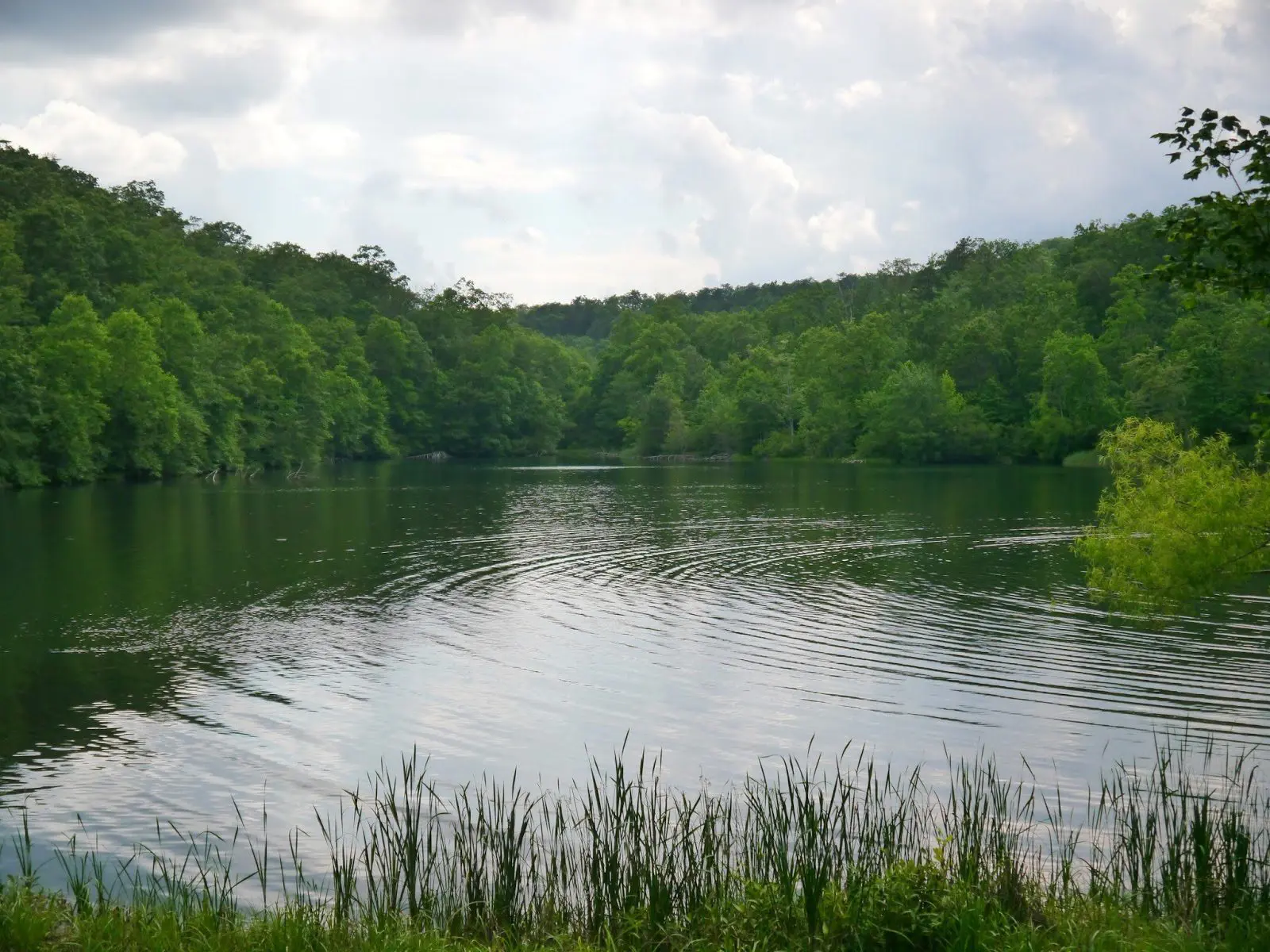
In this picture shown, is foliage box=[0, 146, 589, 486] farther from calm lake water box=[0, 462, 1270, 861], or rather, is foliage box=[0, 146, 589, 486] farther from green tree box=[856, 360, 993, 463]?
green tree box=[856, 360, 993, 463]

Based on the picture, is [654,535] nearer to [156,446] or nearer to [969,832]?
[969,832]

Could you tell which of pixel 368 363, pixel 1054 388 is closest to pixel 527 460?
pixel 368 363

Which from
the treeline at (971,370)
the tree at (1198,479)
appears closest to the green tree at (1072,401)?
the treeline at (971,370)

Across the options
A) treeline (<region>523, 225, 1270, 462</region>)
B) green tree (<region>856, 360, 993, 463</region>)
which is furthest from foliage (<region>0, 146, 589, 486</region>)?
green tree (<region>856, 360, 993, 463</region>)

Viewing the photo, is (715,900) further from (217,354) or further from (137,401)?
(217,354)

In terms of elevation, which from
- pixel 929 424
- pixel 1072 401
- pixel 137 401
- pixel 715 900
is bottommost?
pixel 715 900

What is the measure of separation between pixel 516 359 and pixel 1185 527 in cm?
12758

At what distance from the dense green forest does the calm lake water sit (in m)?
27.5

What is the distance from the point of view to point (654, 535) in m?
39.9

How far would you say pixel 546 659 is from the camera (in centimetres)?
2028

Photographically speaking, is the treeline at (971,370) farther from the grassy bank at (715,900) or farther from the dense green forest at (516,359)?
the grassy bank at (715,900)

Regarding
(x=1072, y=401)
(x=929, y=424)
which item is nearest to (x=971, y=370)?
(x=929, y=424)

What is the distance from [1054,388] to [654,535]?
69.3m

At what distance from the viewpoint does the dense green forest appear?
72.9 m
